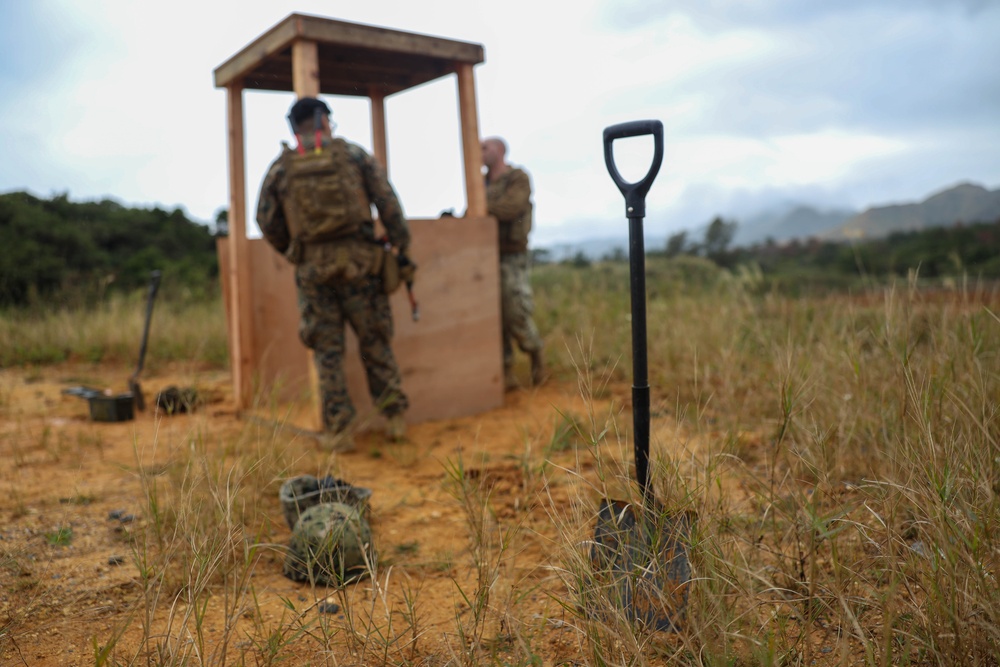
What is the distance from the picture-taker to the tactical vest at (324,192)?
14.8ft

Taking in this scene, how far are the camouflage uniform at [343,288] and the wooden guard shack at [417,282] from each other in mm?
379

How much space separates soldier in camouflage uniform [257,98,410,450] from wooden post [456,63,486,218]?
1.07m

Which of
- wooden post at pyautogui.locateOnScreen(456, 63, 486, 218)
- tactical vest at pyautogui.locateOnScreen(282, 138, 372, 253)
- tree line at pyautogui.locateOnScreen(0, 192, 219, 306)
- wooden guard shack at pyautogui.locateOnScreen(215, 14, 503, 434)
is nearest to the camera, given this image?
tactical vest at pyautogui.locateOnScreen(282, 138, 372, 253)

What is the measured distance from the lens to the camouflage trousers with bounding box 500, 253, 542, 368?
20.5 ft

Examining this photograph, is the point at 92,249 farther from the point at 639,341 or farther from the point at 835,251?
the point at 835,251

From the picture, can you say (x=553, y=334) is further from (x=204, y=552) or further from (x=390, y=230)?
(x=204, y=552)

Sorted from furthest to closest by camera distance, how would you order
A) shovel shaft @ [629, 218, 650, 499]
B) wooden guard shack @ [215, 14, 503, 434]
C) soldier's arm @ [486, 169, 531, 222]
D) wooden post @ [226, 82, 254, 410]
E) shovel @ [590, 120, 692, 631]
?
soldier's arm @ [486, 169, 531, 222] < wooden post @ [226, 82, 254, 410] < wooden guard shack @ [215, 14, 503, 434] < shovel shaft @ [629, 218, 650, 499] < shovel @ [590, 120, 692, 631]

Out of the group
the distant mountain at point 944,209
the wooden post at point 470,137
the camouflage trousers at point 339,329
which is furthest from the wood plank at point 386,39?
the distant mountain at point 944,209

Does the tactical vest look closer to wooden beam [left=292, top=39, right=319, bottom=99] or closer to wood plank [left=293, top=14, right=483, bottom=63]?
wooden beam [left=292, top=39, right=319, bottom=99]

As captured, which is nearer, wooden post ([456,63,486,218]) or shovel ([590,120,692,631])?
shovel ([590,120,692,631])

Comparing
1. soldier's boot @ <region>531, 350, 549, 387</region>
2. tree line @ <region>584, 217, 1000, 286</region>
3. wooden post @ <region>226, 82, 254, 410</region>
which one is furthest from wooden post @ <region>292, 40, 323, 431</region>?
tree line @ <region>584, 217, 1000, 286</region>

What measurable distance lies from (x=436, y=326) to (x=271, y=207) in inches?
59.3

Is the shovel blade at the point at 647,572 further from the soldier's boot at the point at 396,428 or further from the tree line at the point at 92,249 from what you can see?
the tree line at the point at 92,249

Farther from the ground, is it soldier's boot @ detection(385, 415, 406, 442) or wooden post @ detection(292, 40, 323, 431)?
wooden post @ detection(292, 40, 323, 431)
